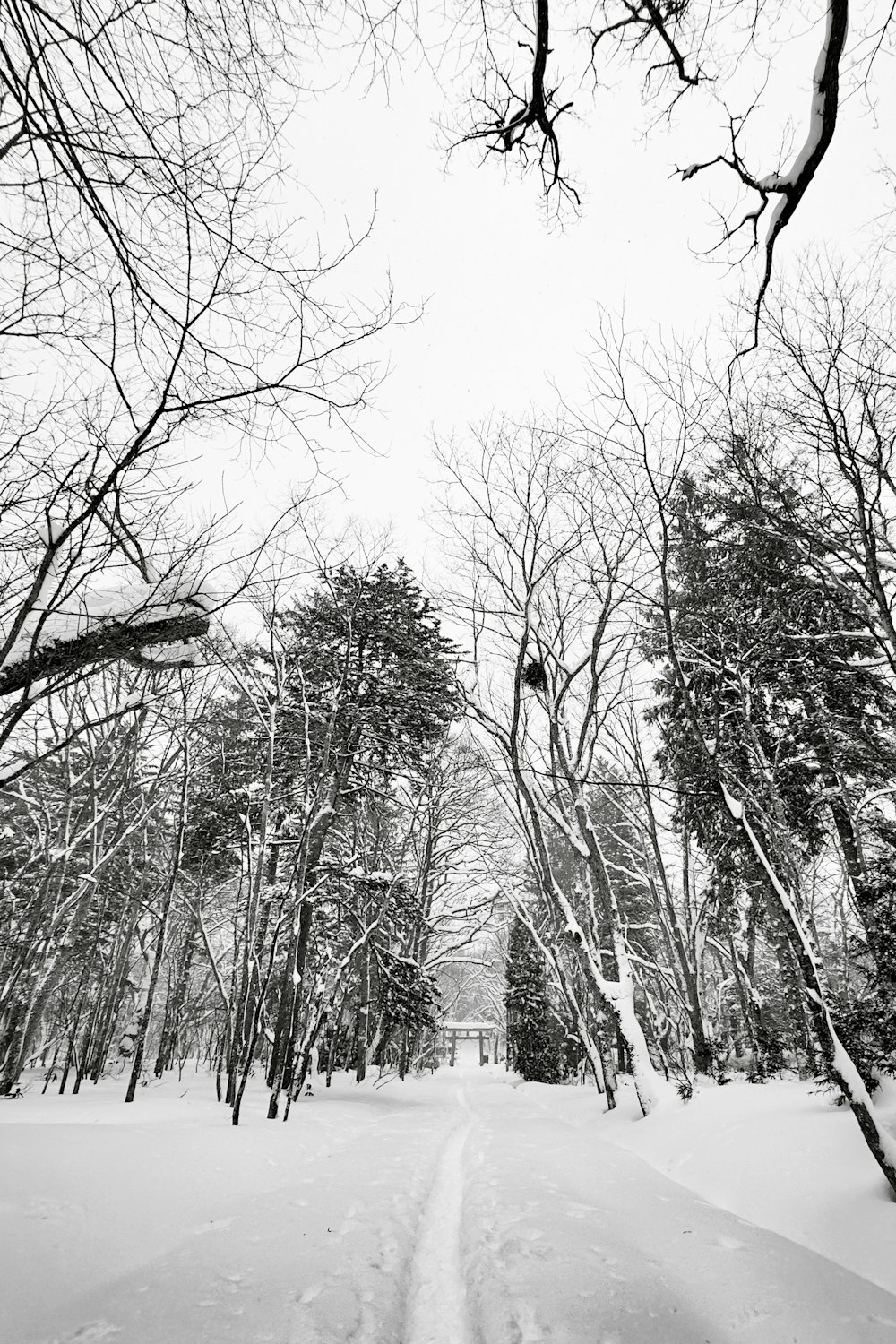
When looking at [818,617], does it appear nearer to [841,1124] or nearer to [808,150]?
[841,1124]

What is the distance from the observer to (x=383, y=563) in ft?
40.2

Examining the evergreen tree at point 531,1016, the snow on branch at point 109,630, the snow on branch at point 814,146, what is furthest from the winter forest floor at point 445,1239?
the evergreen tree at point 531,1016

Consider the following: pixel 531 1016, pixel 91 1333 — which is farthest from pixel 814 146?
pixel 531 1016

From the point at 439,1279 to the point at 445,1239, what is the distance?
725mm

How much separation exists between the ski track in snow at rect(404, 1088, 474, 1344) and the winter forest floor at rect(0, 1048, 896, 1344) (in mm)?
15

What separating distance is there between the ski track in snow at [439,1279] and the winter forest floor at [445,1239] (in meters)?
0.02

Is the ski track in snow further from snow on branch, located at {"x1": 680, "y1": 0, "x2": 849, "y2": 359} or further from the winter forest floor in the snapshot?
snow on branch, located at {"x1": 680, "y1": 0, "x2": 849, "y2": 359}

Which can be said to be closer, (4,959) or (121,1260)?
(121,1260)

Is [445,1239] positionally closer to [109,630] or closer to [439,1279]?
[439,1279]

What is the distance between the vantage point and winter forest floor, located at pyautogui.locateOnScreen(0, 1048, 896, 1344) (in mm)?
2182

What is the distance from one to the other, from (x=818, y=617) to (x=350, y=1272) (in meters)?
10.0

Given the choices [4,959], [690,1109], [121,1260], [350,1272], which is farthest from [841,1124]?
[4,959]

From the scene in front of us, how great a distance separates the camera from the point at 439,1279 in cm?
275

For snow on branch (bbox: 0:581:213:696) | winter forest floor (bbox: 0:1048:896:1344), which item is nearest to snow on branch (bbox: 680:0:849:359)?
snow on branch (bbox: 0:581:213:696)
